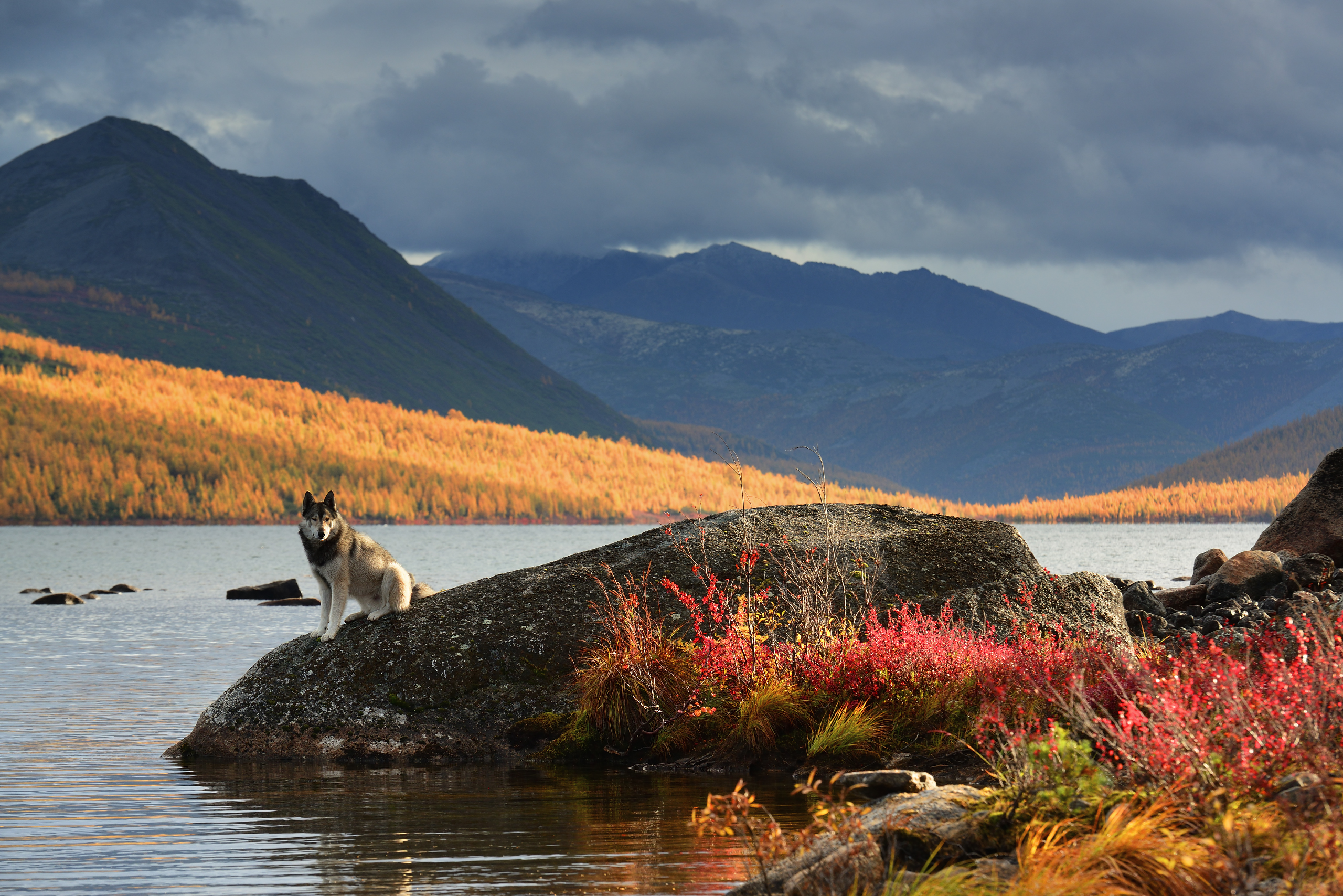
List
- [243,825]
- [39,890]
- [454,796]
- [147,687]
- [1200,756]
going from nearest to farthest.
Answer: [1200,756], [39,890], [243,825], [454,796], [147,687]

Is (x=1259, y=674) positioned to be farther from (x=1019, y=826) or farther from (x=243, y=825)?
(x=243, y=825)

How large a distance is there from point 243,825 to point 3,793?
385 cm

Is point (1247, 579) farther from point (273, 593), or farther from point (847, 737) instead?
point (273, 593)

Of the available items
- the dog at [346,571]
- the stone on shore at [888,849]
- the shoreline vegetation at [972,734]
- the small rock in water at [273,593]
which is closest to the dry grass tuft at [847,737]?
the shoreline vegetation at [972,734]

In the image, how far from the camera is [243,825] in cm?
1190

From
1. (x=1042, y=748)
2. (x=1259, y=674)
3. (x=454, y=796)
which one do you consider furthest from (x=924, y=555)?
(x=1042, y=748)

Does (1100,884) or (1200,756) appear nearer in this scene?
(1100,884)

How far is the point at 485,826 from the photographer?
11812mm

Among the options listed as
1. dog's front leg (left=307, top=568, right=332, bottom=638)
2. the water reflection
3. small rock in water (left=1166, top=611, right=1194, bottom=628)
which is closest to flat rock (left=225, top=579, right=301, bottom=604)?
dog's front leg (left=307, top=568, right=332, bottom=638)

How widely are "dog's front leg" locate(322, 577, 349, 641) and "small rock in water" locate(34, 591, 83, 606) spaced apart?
45303 millimetres

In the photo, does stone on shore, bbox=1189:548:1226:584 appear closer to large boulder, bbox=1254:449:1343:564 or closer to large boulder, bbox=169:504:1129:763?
large boulder, bbox=1254:449:1343:564

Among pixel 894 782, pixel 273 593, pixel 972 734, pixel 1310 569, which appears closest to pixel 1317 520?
pixel 1310 569

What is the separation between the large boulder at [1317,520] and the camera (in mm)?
28656

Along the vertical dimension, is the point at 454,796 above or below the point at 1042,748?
below
